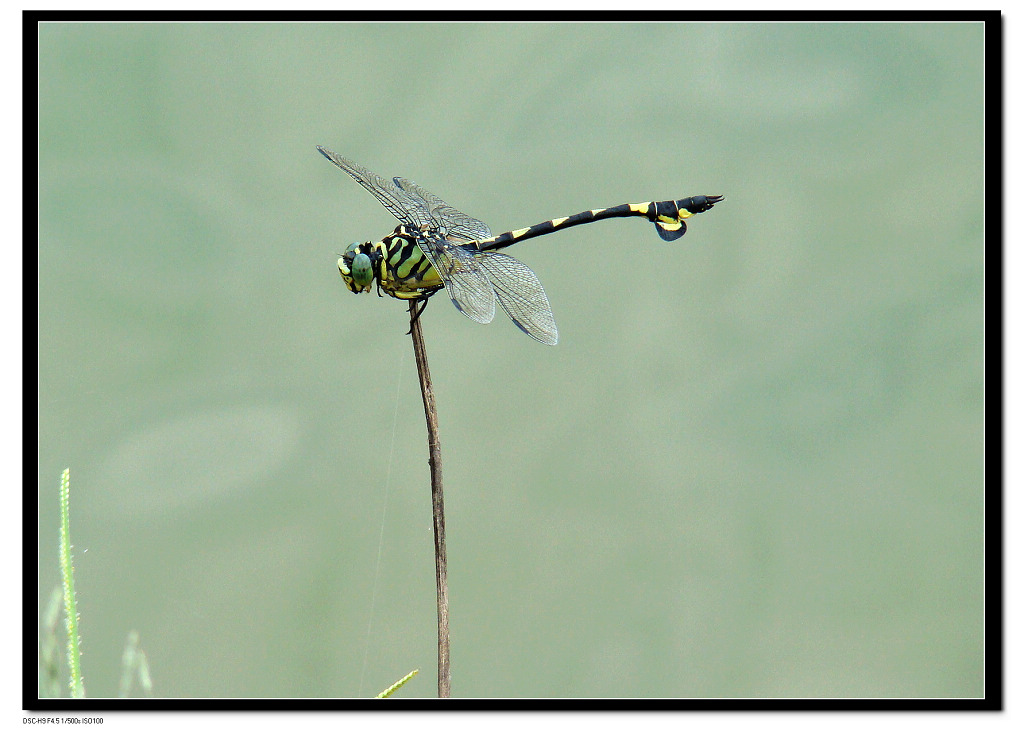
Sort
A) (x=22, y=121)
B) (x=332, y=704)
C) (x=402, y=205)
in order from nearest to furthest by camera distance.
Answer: (x=332, y=704)
(x=22, y=121)
(x=402, y=205)

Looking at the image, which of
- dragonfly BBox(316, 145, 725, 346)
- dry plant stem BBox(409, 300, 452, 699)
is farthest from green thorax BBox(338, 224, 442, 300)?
dry plant stem BBox(409, 300, 452, 699)

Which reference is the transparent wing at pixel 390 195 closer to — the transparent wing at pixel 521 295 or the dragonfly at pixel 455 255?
the dragonfly at pixel 455 255

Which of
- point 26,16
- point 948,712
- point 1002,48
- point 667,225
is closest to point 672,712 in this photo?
point 948,712

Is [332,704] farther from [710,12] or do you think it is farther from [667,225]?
[710,12]

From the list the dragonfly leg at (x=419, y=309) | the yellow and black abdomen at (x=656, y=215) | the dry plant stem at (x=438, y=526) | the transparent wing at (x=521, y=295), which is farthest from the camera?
the yellow and black abdomen at (x=656, y=215)

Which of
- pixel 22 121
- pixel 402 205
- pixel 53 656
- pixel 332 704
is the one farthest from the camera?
pixel 402 205

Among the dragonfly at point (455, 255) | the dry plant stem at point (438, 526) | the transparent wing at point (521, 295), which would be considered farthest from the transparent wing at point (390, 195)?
the dry plant stem at point (438, 526)

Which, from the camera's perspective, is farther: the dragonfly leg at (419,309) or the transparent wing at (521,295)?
the transparent wing at (521,295)

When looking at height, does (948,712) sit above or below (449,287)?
below

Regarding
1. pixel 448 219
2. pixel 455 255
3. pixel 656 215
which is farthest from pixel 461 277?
pixel 656 215
